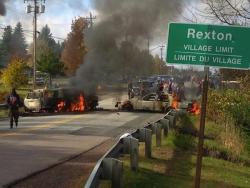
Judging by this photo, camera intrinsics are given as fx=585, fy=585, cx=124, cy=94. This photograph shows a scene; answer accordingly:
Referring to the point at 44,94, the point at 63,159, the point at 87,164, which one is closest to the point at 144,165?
the point at 87,164

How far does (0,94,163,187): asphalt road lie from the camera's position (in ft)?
40.5

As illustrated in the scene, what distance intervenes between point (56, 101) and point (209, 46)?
1159 inches

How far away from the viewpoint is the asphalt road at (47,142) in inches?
487

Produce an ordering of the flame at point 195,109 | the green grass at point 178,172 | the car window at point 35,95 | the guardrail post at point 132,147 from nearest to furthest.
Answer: the green grass at point 178,172, the guardrail post at point 132,147, the flame at point 195,109, the car window at point 35,95

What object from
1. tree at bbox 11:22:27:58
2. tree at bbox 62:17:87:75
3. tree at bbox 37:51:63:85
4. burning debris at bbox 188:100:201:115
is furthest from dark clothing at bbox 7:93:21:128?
tree at bbox 11:22:27:58

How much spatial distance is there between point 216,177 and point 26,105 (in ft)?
86.2

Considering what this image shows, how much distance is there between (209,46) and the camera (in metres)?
7.70

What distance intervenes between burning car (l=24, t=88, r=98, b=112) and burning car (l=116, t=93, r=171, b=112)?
2610 millimetres

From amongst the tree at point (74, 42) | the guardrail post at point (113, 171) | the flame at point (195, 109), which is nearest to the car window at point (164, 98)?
the flame at point (195, 109)

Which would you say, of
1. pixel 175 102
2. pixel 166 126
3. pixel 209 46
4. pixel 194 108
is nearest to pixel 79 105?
pixel 175 102

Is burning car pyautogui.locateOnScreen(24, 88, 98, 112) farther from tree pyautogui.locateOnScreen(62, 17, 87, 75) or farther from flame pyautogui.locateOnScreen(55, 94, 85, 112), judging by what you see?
tree pyautogui.locateOnScreen(62, 17, 87, 75)

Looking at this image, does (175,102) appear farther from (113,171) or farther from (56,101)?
(113,171)

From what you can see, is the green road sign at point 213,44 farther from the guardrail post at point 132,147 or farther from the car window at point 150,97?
the car window at point 150,97

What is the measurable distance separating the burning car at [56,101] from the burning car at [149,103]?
2.61m
